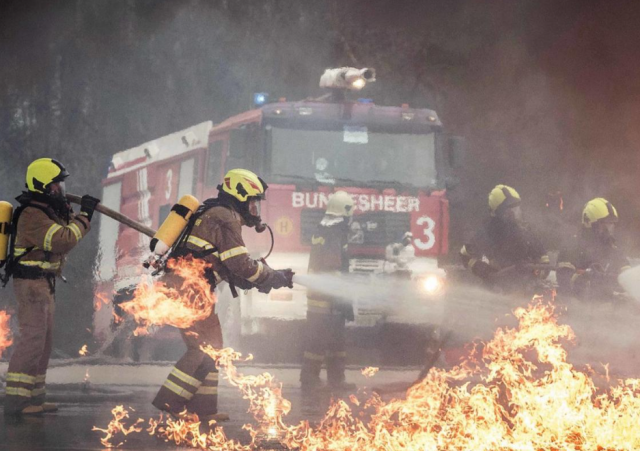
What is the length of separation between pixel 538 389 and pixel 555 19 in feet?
38.7

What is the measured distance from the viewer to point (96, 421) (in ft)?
A: 19.6

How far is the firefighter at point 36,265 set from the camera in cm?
606

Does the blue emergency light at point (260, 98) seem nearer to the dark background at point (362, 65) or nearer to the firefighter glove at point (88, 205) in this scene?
the firefighter glove at point (88, 205)

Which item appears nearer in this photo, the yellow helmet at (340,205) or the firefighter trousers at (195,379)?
the firefighter trousers at (195,379)

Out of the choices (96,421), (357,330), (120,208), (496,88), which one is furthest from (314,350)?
(496,88)

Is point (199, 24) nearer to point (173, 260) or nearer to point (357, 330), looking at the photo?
point (357, 330)

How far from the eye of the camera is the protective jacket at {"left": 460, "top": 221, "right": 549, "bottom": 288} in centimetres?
782

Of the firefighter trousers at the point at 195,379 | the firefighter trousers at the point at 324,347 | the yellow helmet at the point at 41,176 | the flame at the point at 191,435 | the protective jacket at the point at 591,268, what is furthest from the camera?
the protective jacket at the point at 591,268

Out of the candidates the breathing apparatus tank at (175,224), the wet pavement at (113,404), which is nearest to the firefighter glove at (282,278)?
the breathing apparatus tank at (175,224)

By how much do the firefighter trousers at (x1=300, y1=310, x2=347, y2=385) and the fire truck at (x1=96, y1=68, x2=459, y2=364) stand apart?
113 cm

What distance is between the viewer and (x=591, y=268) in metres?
8.38

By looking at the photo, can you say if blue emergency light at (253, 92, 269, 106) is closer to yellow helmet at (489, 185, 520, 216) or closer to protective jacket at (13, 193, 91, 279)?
yellow helmet at (489, 185, 520, 216)

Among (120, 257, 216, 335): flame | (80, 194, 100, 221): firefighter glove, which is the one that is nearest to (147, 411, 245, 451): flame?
Result: (120, 257, 216, 335): flame

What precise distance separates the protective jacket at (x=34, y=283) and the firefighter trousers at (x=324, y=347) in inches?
103
